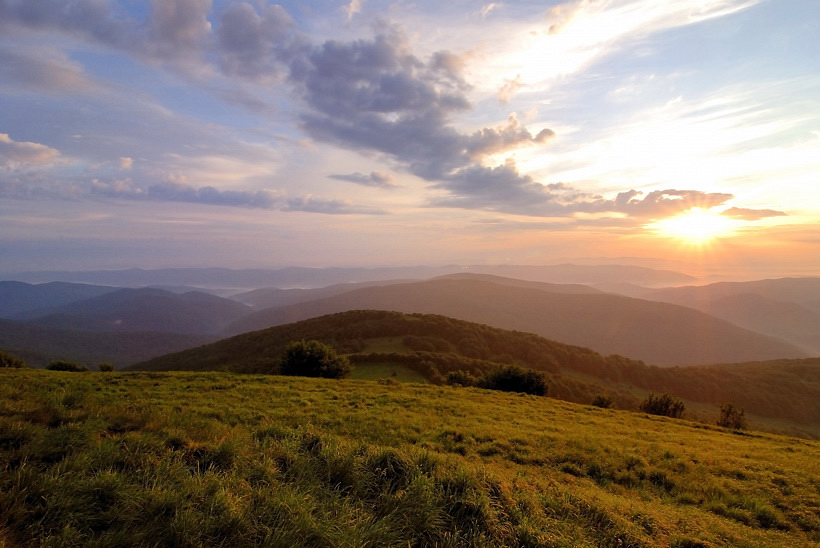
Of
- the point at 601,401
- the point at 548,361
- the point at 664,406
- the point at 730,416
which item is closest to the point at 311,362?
the point at 601,401

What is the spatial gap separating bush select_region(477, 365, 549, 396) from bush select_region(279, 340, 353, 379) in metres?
14.7

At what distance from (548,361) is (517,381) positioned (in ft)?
147

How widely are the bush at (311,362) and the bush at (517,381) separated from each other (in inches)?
580

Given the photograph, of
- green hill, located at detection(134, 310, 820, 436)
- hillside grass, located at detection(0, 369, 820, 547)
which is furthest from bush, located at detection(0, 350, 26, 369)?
hillside grass, located at detection(0, 369, 820, 547)

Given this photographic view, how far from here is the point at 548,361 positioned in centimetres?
7481

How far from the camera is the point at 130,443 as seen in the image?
572cm

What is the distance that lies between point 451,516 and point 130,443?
205 inches

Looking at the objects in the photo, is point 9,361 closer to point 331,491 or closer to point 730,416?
point 331,491

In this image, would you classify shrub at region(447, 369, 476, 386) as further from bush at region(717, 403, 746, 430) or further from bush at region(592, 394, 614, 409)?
bush at region(717, 403, 746, 430)

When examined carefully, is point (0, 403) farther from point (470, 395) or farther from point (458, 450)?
point (470, 395)

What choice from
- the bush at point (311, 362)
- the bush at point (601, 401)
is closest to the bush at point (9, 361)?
the bush at point (311, 362)

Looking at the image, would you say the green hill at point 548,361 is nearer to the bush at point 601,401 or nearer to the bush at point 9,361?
the bush at point 601,401

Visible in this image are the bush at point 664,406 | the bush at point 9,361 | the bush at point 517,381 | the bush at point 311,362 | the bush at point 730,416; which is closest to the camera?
the bush at point 9,361

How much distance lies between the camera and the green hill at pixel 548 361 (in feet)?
219
